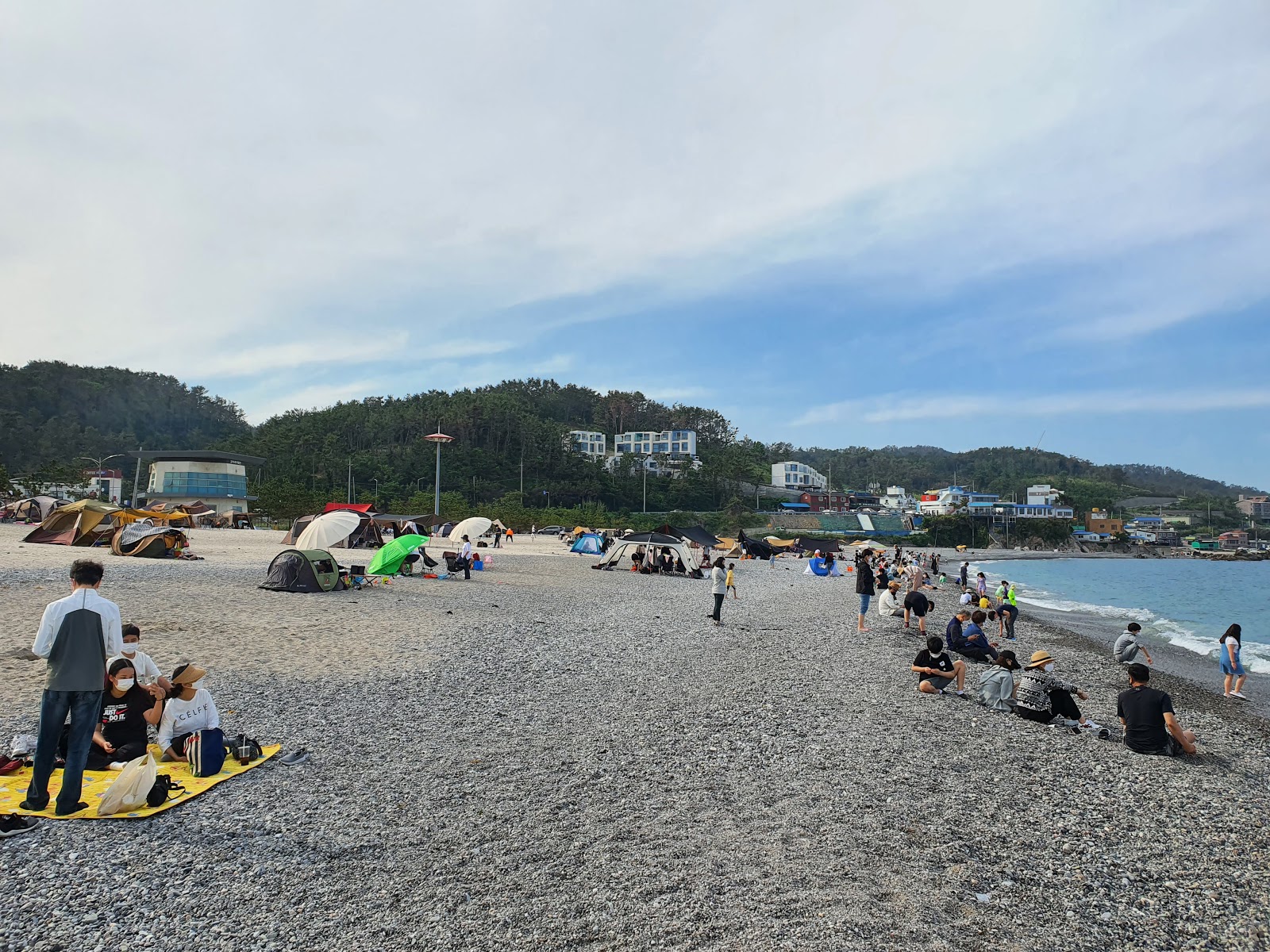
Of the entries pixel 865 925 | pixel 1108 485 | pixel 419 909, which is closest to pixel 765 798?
pixel 865 925

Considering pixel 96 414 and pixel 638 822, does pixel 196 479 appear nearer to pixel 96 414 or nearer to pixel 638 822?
pixel 96 414

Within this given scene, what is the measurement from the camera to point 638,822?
18.7 feet

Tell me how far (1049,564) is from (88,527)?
9261cm

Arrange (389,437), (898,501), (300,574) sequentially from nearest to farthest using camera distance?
(300,574), (389,437), (898,501)

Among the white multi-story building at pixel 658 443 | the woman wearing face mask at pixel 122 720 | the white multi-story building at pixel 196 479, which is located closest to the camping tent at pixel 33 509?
the white multi-story building at pixel 196 479

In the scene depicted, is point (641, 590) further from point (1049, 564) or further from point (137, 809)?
point (1049, 564)

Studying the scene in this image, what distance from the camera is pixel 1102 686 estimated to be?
517 inches

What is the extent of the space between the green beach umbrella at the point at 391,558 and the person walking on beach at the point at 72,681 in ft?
55.1

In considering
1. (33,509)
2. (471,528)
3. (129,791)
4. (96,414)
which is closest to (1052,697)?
(129,791)

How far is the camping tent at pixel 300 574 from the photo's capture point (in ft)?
58.7

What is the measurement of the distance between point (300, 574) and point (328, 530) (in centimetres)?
561

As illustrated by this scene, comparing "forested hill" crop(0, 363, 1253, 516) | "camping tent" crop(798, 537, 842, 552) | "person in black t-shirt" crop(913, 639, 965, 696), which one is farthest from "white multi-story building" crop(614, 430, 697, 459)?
"person in black t-shirt" crop(913, 639, 965, 696)

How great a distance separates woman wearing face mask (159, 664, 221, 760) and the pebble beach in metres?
0.72

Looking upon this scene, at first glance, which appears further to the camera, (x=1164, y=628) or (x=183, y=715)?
(x=1164, y=628)
